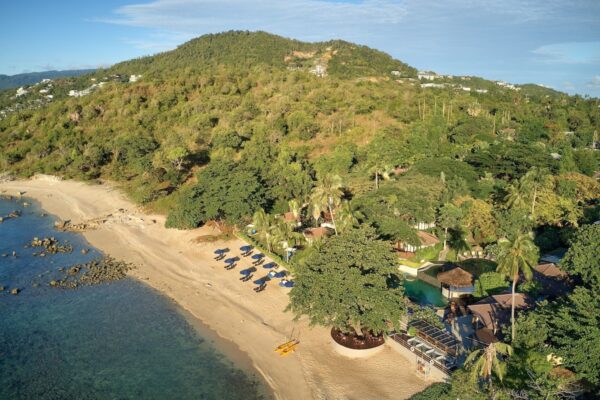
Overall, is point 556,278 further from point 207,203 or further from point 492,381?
point 207,203

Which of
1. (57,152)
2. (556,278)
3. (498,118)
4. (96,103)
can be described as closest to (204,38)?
(96,103)

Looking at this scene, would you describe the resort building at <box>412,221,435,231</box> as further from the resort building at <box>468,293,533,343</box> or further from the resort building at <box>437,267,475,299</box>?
the resort building at <box>468,293,533,343</box>

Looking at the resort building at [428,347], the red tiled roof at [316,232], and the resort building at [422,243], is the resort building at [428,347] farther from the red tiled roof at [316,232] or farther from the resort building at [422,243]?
the red tiled roof at [316,232]

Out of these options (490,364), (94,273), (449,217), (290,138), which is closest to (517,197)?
(449,217)

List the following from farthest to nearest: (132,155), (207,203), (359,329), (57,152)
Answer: (57,152) → (132,155) → (207,203) → (359,329)

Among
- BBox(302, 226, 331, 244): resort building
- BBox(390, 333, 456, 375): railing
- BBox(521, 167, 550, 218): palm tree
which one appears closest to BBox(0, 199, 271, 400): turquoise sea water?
BBox(390, 333, 456, 375): railing

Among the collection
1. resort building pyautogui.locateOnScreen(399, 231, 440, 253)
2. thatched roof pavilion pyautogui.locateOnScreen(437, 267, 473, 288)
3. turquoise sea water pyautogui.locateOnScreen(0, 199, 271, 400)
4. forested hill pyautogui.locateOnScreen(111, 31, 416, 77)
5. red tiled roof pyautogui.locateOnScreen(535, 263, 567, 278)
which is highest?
forested hill pyautogui.locateOnScreen(111, 31, 416, 77)
